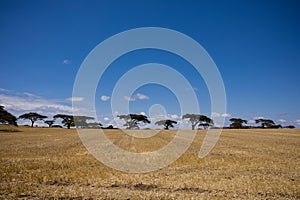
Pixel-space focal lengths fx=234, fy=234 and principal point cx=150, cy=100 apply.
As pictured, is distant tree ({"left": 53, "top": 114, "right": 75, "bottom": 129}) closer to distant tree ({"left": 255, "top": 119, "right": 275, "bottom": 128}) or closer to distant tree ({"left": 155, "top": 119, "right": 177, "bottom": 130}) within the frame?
distant tree ({"left": 155, "top": 119, "right": 177, "bottom": 130})

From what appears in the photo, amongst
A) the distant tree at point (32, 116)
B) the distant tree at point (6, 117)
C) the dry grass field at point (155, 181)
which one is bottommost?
the dry grass field at point (155, 181)

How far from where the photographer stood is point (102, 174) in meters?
14.3

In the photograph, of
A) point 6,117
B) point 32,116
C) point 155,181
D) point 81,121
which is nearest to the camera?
point 155,181

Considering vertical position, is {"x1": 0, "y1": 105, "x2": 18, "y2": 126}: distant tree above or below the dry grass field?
above

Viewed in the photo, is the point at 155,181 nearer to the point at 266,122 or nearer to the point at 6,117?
the point at 6,117

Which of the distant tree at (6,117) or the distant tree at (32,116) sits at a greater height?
the distant tree at (32,116)

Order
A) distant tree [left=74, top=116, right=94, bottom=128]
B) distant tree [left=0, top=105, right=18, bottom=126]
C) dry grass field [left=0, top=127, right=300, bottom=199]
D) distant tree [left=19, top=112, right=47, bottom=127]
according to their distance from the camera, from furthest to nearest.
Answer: distant tree [left=74, top=116, right=94, bottom=128] → distant tree [left=19, top=112, right=47, bottom=127] → distant tree [left=0, top=105, right=18, bottom=126] → dry grass field [left=0, top=127, right=300, bottom=199]

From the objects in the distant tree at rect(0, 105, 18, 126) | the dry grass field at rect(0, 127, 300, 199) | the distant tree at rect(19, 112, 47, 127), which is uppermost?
the distant tree at rect(19, 112, 47, 127)

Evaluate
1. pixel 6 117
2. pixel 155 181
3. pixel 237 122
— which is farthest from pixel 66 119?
pixel 155 181

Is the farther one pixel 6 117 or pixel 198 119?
pixel 198 119

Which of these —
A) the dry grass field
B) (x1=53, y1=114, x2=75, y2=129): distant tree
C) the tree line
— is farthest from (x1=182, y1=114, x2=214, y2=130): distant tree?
the dry grass field

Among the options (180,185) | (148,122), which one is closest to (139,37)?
(180,185)

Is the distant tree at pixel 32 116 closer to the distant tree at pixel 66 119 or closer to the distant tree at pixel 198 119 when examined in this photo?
the distant tree at pixel 66 119

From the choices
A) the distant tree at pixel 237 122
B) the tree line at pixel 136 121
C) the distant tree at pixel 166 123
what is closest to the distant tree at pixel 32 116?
the tree line at pixel 136 121
